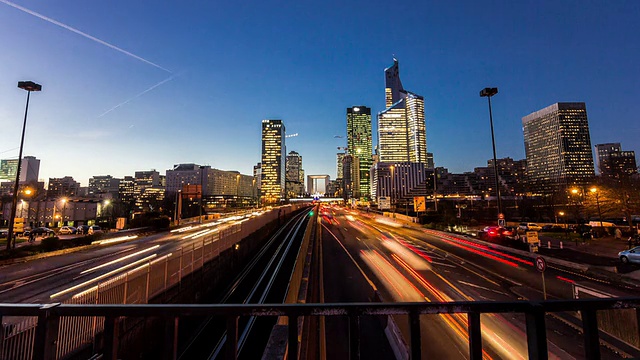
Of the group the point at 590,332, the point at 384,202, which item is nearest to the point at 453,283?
the point at 590,332

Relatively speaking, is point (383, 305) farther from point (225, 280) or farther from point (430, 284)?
point (225, 280)

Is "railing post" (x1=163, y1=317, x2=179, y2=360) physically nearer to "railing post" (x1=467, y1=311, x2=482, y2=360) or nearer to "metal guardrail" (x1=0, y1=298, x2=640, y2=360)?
"metal guardrail" (x1=0, y1=298, x2=640, y2=360)

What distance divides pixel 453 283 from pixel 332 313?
17662 millimetres

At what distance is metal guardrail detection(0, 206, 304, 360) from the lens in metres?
5.59

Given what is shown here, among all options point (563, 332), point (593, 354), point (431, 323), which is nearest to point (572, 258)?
point (563, 332)

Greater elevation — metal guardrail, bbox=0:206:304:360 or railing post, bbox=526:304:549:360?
railing post, bbox=526:304:549:360

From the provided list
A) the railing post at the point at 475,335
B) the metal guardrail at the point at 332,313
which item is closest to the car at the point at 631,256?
the metal guardrail at the point at 332,313

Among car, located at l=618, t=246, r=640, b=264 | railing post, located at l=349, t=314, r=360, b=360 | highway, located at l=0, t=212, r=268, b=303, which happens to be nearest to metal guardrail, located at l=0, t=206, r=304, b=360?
highway, located at l=0, t=212, r=268, b=303

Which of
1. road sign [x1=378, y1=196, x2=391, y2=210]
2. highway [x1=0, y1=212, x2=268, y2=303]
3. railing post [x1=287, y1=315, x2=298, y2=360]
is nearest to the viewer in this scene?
railing post [x1=287, y1=315, x2=298, y2=360]

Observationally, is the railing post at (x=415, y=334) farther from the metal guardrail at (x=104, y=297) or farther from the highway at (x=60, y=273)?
the highway at (x=60, y=273)

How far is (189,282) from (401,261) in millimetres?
16822

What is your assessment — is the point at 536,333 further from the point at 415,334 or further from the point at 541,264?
the point at 541,264

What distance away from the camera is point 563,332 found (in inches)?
427

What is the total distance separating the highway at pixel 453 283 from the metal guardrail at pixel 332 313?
782 centimetres
